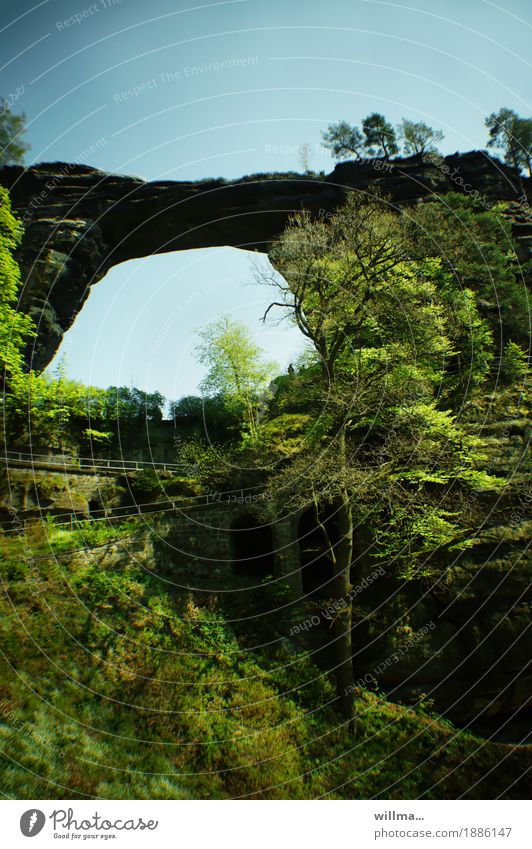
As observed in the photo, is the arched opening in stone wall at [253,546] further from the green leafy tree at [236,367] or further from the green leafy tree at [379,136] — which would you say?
the green leafy tree at [379,136]

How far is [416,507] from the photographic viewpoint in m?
13.1

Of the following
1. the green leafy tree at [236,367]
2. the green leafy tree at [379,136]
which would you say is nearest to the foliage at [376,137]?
the green leafy tree at [379,136]

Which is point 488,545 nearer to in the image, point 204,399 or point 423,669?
point 423,669

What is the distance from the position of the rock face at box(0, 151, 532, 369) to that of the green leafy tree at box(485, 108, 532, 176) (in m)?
1.50

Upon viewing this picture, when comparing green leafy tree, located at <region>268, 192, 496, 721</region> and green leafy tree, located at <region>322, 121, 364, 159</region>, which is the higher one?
green leafy tree, located at <region>322, 121, 364, 159</region>

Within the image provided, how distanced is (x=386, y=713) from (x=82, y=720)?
8319 mm

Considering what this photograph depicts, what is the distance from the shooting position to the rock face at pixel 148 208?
2422cm

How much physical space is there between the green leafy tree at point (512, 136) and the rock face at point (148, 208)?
1499 millimetres

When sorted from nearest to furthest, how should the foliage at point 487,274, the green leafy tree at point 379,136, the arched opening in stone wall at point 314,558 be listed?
1. the arched opening in stone wall at point 314,558
2. the foliage at point 487,274
3. the green leafy tree at point 379,136

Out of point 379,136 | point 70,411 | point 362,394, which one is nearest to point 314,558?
point 362,394

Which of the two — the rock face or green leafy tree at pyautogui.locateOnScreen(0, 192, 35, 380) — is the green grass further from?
the rock face

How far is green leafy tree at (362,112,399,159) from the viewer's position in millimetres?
31797

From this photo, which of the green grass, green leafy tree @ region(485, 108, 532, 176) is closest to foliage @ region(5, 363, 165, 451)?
the green grass

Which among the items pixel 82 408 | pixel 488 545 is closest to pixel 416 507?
pixel 488 545
